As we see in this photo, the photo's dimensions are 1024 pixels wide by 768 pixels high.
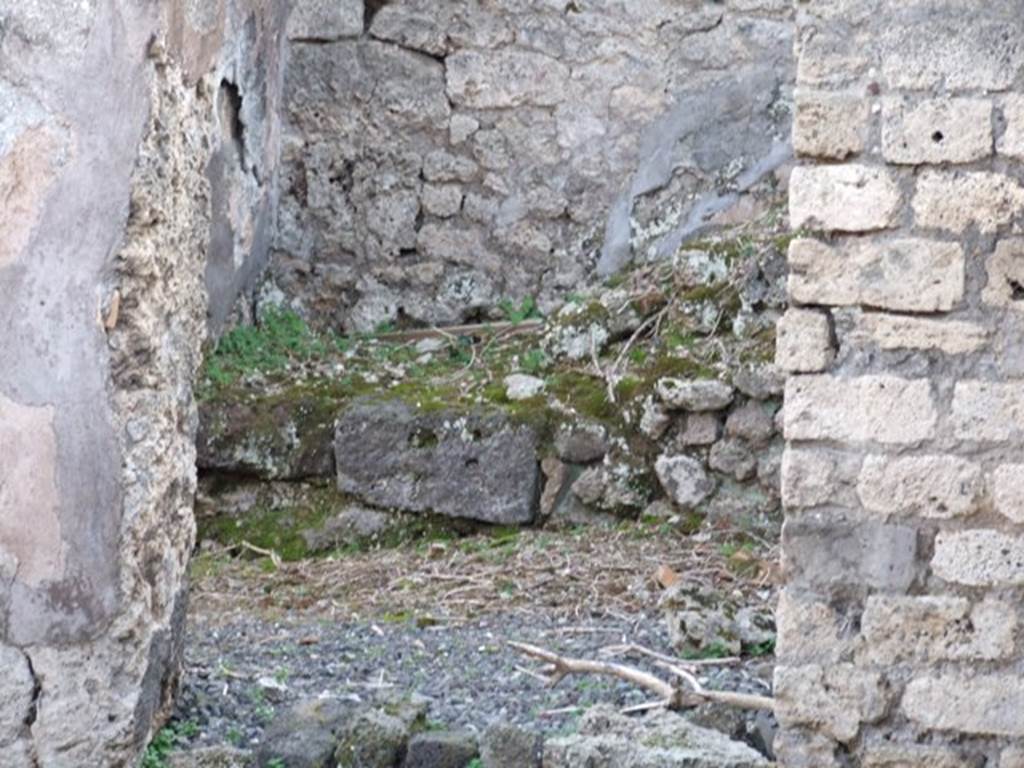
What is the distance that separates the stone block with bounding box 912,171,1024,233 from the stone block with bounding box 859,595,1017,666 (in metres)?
0.75

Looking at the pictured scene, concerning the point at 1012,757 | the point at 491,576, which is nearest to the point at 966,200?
the point at 1012,757

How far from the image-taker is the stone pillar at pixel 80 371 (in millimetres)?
4191

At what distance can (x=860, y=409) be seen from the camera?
12.6 feet

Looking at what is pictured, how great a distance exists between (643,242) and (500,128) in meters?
0.77

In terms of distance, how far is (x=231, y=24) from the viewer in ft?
22.4

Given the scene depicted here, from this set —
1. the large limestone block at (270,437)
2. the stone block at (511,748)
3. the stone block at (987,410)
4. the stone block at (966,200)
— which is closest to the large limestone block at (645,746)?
the stone block at (511,748)

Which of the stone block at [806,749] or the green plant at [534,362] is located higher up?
the green plant at [534,362]

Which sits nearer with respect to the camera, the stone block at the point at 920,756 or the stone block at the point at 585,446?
the stone block at the point at 920,756

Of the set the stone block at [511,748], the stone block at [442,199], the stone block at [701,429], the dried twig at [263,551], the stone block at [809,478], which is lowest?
the dried twig at [263,551]

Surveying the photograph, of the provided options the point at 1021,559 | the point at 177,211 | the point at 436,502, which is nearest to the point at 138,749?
the point at 177,211

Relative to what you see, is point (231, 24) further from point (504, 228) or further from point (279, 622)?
point (279, 622)

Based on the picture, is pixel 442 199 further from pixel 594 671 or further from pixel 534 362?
pixel 594 671

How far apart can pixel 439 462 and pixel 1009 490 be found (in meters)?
3.24

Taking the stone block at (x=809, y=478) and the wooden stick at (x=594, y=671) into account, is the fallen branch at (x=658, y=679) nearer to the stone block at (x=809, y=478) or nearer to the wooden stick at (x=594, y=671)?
the wooden stick at (x=594, y=671)
